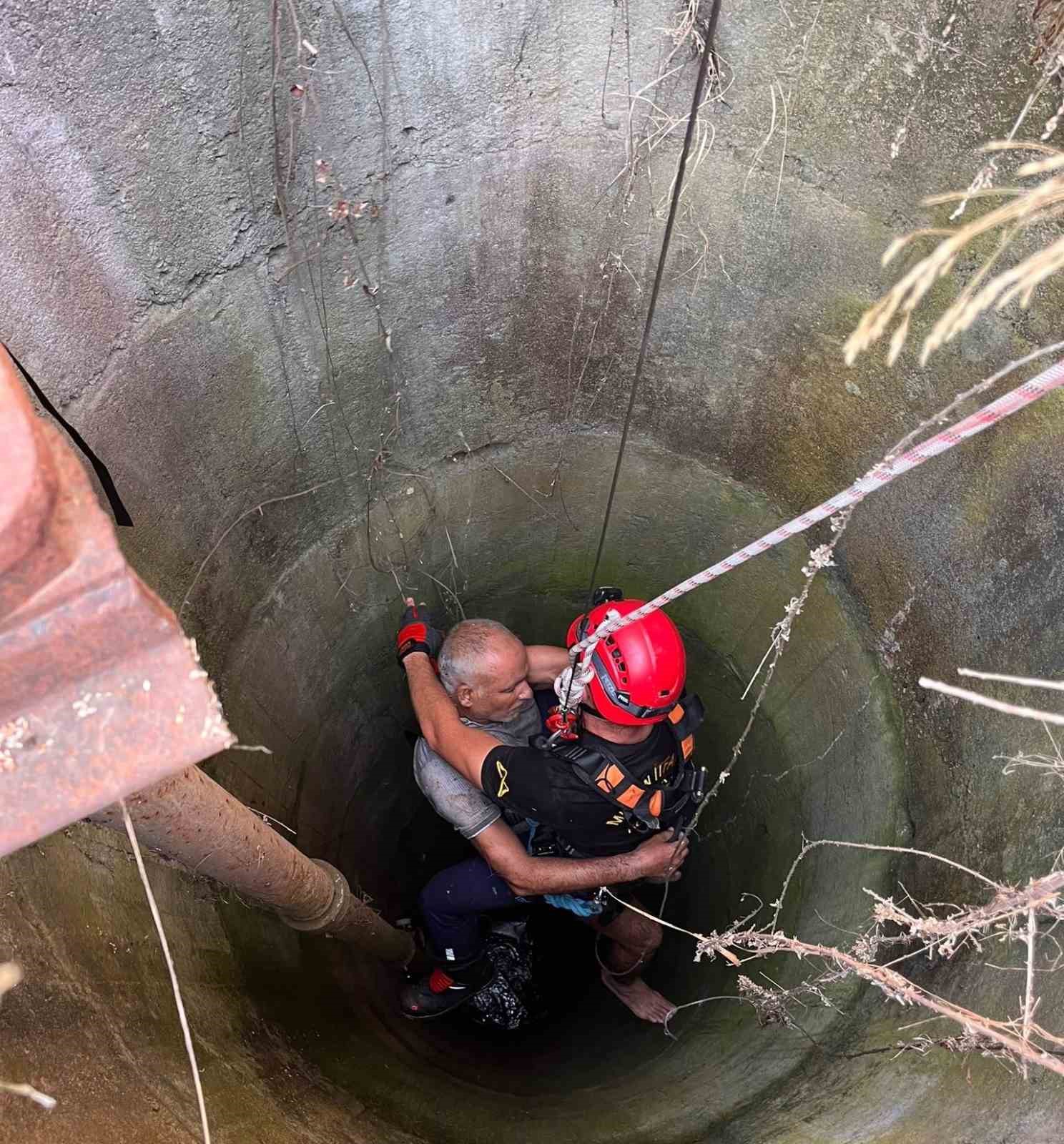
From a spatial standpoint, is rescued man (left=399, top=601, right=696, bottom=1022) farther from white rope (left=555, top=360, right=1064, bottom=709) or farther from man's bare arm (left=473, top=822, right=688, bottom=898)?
white rope (left=555, top=360, right=1064, bottom=709)

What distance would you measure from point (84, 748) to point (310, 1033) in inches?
85.3

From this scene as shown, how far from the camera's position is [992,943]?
217 centimetres

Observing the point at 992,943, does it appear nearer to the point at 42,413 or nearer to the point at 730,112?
the point at 730,112

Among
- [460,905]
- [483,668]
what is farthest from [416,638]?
[460,905]

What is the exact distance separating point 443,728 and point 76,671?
2.20 metres

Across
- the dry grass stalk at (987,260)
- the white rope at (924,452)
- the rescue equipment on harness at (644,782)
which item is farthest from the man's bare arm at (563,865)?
the dry grass stalk at (987,260)

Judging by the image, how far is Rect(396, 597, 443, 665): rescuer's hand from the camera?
347 cm

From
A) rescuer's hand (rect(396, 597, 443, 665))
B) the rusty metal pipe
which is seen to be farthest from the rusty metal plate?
rescuer's hand (rect(396, 597, 443, 665))

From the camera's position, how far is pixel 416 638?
11.4 feet

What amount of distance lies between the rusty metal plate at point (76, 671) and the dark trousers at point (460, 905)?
8.88 feet

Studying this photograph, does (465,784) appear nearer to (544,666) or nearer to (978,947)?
(544,666)

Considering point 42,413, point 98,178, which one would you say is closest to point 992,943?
point 42,413

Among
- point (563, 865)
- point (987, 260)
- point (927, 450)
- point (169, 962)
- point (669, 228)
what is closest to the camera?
point (169, 962)

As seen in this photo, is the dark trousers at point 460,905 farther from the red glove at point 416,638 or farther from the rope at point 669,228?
the rope at point 669,228
